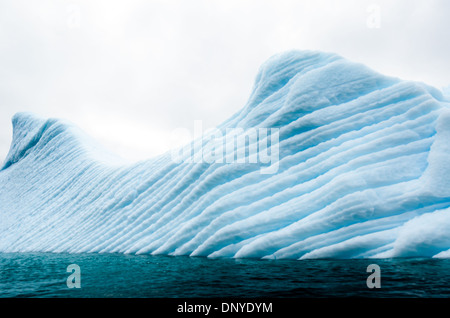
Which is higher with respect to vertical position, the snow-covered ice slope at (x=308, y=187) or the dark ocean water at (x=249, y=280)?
the snow-covered ice slope at (x=308, y=187)

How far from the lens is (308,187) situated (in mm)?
6031

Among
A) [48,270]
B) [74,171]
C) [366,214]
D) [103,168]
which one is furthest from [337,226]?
[74,171]

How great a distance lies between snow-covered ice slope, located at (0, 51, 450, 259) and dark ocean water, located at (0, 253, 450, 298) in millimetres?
635

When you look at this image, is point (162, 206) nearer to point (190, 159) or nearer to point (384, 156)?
point (190, 159)

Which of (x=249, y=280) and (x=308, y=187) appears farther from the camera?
(x=308, y=187)

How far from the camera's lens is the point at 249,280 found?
12.0 ft

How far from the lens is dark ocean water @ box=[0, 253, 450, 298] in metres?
3.06

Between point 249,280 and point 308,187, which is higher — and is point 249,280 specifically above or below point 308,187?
below

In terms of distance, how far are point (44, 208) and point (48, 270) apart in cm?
781

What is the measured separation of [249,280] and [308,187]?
286 centimetres

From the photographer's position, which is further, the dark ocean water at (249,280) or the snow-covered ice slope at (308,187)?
the snow-covered ice slope at (308,187)

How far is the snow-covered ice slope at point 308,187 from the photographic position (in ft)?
16.9

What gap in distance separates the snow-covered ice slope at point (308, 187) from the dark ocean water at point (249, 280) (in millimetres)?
635
